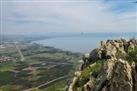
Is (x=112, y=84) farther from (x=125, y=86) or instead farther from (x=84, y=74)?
(x=84, y=74)

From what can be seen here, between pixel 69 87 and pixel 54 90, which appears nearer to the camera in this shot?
pixel 69 87

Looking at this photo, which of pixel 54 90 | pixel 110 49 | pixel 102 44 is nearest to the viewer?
pixel 110 49

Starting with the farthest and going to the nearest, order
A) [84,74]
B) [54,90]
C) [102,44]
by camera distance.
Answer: [54,90], [102,44], [84,74]

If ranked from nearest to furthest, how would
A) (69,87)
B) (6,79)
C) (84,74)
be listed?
(69,87) → (84,74) → (6,79)

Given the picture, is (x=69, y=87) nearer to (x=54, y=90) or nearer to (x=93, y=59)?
(x=93, y=59)

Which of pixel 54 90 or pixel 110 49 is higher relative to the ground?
pixel 110 49

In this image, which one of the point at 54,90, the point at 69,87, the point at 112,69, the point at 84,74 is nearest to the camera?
the point at 112,69

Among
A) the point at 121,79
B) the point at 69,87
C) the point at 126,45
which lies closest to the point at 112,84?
the point at 121,79

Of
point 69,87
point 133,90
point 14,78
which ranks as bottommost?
point 14,78

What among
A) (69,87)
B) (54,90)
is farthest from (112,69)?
(54,90)
